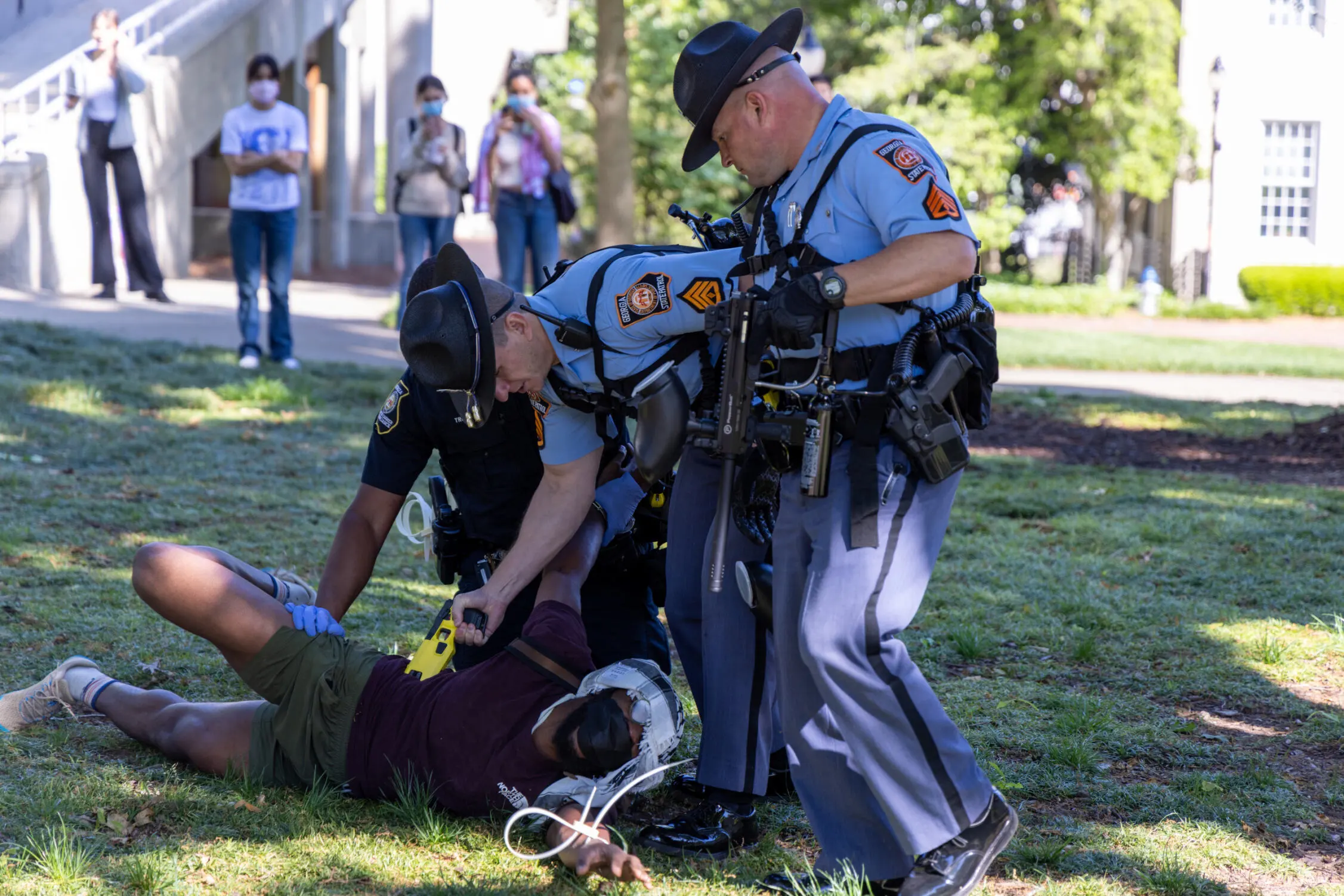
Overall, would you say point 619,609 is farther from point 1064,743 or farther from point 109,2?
point 109,2

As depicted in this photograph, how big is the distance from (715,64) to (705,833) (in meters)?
1.83

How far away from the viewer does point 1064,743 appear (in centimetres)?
413

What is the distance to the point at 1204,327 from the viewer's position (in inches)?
928

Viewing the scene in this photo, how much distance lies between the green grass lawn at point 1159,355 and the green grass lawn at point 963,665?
7262 mm

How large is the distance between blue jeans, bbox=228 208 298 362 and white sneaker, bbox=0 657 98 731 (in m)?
6.29

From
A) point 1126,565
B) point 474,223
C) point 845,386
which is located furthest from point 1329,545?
point 474,223

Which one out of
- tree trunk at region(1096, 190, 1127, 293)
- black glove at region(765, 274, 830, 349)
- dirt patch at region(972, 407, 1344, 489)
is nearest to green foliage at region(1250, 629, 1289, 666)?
black glove at region(765, 274, 830, 349)

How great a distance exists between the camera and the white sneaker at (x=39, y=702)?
13.1 feet

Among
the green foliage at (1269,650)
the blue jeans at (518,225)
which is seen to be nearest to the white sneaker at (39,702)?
the green foliage at (1269,650)

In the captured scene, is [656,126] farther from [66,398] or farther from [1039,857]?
[1039,857]

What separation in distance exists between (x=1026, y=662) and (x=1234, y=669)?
703 mm

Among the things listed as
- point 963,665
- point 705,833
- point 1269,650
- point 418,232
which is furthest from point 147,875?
point 418,232

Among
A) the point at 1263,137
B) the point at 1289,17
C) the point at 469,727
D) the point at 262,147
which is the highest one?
the point at 1289,17

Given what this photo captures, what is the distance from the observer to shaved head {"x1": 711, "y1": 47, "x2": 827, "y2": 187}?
3055 millimetres
